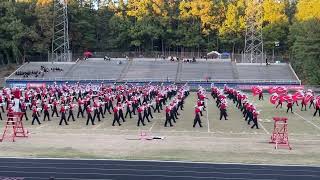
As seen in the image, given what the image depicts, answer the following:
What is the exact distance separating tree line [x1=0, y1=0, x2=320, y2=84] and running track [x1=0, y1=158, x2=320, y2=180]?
45.7m

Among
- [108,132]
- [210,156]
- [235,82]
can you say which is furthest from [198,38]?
[210,156]

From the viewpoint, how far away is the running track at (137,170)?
1443 centimetres

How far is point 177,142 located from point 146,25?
4899 centimetres

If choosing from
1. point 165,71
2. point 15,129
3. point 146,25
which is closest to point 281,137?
point 15,129

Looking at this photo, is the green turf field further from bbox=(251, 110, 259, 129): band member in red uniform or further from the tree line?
the tree line

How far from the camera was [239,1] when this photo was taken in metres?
69.2

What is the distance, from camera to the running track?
1443 centimetres

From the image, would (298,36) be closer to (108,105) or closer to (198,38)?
(198,38)

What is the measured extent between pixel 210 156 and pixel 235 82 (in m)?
33.2

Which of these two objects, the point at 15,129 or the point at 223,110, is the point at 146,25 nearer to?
the point at 223,110

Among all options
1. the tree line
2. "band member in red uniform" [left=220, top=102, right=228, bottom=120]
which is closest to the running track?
"band member in red uniform" [left=220, top=102, right=228, bottom=120]

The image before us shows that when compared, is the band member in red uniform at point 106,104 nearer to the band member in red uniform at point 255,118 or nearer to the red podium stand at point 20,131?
the red podium stand at point 20,131

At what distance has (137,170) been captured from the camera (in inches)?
599

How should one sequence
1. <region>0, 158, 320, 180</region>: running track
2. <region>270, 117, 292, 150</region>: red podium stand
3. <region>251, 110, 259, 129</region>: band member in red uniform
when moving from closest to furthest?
<region>0, 158, 320, 180</region>: running track → <region>270, 117, 292, 150</region>: red podium stand → <region>251, 110, 259, 129</region>: band member in red uniform
